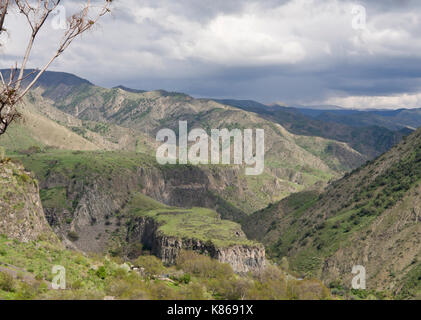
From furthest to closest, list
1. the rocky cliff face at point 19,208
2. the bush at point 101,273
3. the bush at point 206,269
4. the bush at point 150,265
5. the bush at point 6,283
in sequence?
the bush at point 206,269 < the bush at point 150,265 < the rocky cliff face at point 19,208 < the bush at point 101,273 < the bush at point 6,283

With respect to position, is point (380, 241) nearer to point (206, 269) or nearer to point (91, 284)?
point (206, 269)

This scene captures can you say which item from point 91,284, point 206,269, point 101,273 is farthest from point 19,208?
point 206,269

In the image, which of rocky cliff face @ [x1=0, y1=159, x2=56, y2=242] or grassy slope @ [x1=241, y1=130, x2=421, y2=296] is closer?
rocky cliff face @ [x1=0, y1=159, x2=56, y2=242]

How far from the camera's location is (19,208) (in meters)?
84.6

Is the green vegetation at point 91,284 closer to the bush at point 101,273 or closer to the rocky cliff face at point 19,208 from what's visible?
the bush at point 101,273

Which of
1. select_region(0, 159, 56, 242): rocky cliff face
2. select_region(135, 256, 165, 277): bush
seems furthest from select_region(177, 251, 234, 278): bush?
select_region(0, 159, 56, 242): rocky cliff face

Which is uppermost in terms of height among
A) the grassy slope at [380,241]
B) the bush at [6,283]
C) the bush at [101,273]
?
the bush at [6,283]

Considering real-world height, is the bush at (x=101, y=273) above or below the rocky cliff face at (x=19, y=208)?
below

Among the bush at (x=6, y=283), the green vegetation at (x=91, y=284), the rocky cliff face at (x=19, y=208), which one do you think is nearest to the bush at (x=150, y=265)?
the green vegetation at (x=91, y=284)

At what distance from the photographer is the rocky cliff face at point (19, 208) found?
78000 millimetres

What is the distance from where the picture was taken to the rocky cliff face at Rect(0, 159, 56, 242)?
78000mm

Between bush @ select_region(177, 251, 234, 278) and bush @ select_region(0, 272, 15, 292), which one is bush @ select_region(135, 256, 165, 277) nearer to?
bush @ select_region(177, 251, 234, 278)
